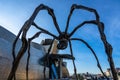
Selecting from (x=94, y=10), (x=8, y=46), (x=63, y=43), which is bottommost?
(x=63, y=43)

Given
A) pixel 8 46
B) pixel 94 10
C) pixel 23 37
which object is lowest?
pixel 23 37

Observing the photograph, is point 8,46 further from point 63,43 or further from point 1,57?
point 63,43

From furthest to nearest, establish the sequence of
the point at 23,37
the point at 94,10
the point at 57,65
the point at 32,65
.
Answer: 1. the point at 57,65
2. the point at 32,65
3. the point at 94,10
4. the point at 23,37

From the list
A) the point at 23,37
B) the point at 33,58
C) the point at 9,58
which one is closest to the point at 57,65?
the point at 33,58

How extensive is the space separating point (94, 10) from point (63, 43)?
1.34 m

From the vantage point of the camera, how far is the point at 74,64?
740 cm

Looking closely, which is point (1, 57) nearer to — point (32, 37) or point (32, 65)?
point (32, 37)

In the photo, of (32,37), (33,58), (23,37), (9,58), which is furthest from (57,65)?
(23,37)

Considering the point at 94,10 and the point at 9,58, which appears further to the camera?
the point at 9,58

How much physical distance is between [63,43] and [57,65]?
22242mm

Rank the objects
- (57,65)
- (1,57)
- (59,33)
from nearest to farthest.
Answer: (59,33) < (1,57) < (57,65)

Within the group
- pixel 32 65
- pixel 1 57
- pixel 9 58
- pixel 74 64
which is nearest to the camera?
pixel 74 64

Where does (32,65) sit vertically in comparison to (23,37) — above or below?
Answer: above

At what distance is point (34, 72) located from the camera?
62.6 feet
